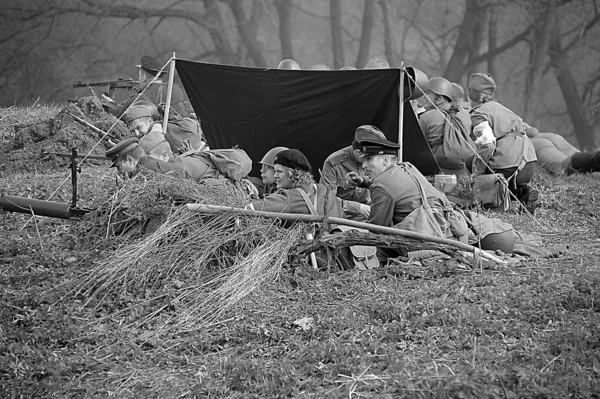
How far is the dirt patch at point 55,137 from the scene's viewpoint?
36.4ft

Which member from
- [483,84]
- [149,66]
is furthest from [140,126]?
[483,84]

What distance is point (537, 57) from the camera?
21.4m

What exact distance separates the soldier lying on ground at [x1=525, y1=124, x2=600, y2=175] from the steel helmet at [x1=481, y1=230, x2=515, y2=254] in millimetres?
5750

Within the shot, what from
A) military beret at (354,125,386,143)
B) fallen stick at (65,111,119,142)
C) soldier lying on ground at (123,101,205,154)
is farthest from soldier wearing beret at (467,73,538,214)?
fallen stick at (65,111,119,142)

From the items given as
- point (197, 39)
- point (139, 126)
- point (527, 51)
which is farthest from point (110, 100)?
point (527, 51)

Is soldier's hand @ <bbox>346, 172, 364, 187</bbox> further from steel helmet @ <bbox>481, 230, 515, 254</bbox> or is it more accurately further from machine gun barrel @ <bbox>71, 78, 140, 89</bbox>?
machine gun barrel @ <bbox>71, 78, 140, 89</bbox>

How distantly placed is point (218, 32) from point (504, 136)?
13227 mm

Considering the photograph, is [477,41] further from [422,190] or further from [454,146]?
[422,190]

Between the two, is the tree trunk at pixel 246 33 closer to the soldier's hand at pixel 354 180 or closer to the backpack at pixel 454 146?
the backpack at pixel 454 146

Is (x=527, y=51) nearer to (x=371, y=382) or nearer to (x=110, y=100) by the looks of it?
(x=110, y=100)

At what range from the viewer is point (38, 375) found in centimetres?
501

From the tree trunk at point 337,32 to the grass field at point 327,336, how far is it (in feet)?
50.7

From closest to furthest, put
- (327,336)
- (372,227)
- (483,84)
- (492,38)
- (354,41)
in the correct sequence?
1. (327,336)
2. (372,227)
3. (483,84)
4. (492,38)
5. (354,41)

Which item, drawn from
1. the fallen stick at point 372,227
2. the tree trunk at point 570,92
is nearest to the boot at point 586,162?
the fallen stick at point 372,227
